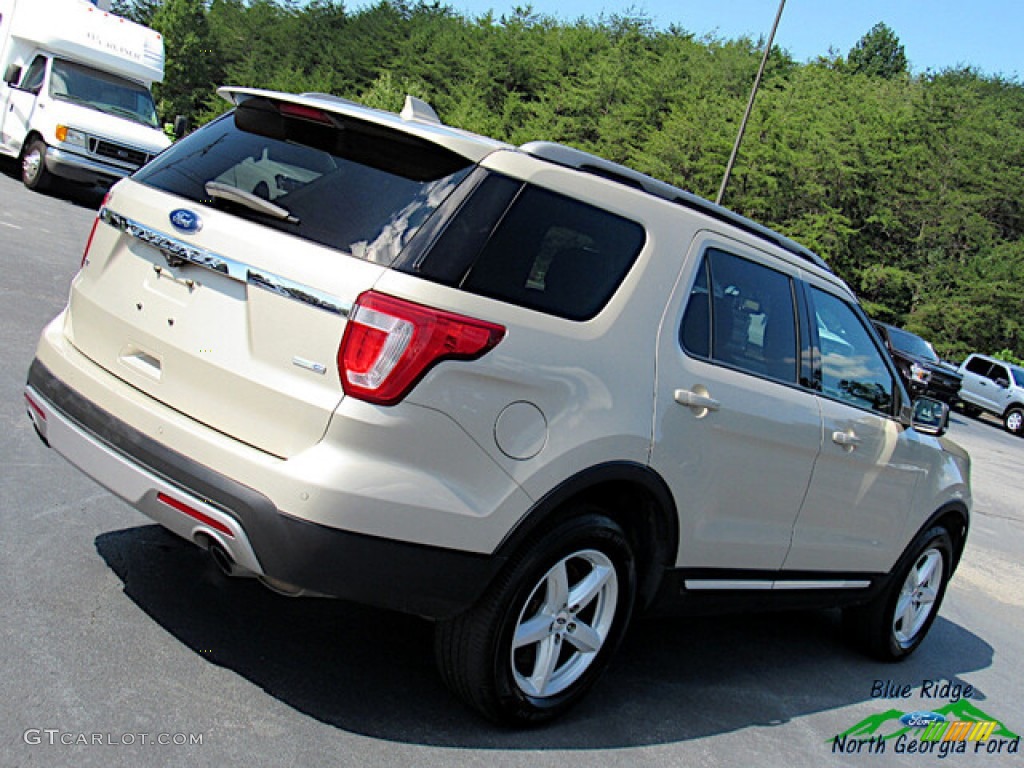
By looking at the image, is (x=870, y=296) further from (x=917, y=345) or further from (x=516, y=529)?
(x=516, y=529)

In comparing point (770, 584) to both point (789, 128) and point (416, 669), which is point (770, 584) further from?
point (789, 128)

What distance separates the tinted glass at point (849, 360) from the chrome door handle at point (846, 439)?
0.56ft

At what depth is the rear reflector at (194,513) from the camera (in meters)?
3.00

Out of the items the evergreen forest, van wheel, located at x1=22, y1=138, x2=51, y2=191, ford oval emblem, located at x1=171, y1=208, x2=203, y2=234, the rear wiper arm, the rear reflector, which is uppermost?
the evergreen forest

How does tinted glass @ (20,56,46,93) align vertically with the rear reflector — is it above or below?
above

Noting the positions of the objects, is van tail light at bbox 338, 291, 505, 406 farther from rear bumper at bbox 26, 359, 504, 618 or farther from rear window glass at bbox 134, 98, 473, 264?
rear bumper at bbox 26, 359, 504, 618

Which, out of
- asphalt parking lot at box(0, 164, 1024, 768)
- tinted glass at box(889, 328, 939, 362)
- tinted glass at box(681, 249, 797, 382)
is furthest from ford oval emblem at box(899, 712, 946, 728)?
tinted glass at box(889, 328, 939, 362)

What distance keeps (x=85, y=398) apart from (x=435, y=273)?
4.41ft

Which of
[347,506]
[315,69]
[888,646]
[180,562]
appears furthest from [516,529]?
[315,69]

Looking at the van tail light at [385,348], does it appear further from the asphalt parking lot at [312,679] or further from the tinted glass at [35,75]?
the tinted glass at [35,75]

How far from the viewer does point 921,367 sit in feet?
72.8

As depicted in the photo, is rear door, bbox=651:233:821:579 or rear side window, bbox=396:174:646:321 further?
rear door, bbox=651:233:821:579

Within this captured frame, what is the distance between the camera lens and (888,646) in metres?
5.43

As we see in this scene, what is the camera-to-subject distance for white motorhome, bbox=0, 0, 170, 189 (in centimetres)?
1602
